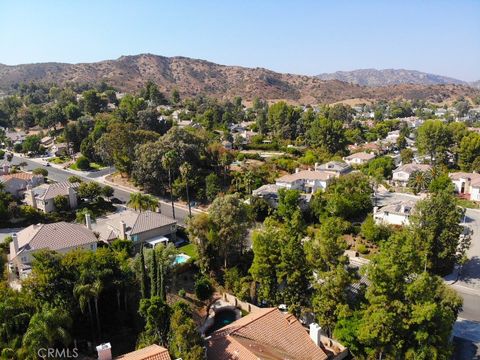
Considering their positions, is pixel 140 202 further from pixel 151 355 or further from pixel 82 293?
pixel 151 355

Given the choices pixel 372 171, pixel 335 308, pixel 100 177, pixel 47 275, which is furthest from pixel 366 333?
pixel 100 177

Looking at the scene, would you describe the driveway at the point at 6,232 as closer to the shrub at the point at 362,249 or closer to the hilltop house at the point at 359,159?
the shrub at the point at 362,249

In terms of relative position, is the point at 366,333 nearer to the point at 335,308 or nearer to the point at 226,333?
the point at 335,308

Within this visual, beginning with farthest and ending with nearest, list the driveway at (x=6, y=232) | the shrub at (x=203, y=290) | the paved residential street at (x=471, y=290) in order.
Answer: the driveway at (x=6, y=232) → the shrub at (x=203, y=290) → the paved residential street at (x=471, y=290)

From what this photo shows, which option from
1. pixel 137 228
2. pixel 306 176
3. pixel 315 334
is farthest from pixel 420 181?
pixel 315 334

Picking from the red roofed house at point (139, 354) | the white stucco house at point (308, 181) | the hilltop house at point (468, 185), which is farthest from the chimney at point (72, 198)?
the hilltop house at point (468, 185)

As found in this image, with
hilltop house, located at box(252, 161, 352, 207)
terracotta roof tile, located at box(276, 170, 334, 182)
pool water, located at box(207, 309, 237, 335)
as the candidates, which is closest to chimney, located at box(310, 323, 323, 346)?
pool water, located at box(207, 309, 237, 335)
